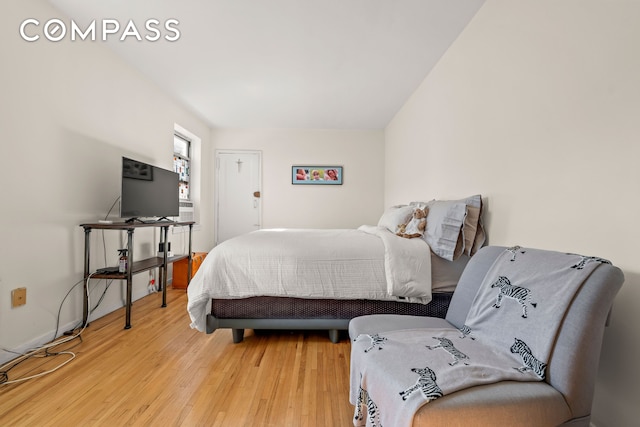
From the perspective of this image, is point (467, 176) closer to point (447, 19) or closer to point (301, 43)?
point (447, 19)

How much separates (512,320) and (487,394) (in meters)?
0.37

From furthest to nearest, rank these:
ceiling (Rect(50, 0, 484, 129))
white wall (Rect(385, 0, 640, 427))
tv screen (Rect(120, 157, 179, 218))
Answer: tv screen (Rect(120, 157, 179, 218)), ceiling (Rect(50, 0, 484, 129)), white wall (Rect(385, 0, 640, 427))

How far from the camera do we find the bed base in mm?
2008

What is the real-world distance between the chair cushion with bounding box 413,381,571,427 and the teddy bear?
1.40 metres

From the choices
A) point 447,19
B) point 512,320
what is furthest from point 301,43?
point 512,320

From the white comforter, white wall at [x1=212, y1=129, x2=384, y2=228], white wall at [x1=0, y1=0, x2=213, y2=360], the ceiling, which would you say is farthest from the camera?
white wall at [x1=212, y1=129, x2=384, y2=228]

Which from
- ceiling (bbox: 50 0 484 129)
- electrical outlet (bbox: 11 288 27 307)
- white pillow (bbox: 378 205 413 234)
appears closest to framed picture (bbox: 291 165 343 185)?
ceiling (bbox: 50 0 484 129)

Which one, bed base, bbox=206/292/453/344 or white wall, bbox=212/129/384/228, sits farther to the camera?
white wall, bbox=212/129/384/228

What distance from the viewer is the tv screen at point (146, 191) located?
2529mm

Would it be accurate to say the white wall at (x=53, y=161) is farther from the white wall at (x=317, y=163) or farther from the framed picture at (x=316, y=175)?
the framed picture at (x=316, y=175)

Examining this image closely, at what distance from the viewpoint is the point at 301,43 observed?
2.49 metres

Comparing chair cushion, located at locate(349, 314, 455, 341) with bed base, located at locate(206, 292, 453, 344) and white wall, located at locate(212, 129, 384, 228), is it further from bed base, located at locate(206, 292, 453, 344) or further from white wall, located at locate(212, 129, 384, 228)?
white wall, located at locate(212, 129, 384, 228)

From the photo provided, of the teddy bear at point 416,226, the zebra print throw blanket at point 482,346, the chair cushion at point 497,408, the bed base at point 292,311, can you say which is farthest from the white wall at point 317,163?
the chair cushion at point 497,408

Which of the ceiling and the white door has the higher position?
the ceiling
